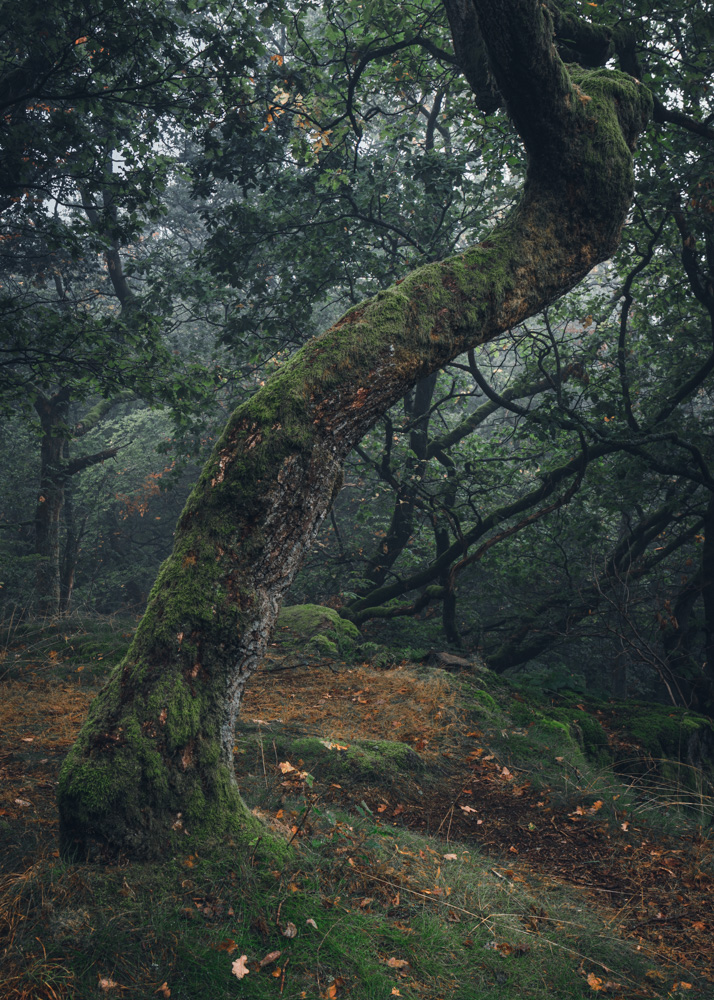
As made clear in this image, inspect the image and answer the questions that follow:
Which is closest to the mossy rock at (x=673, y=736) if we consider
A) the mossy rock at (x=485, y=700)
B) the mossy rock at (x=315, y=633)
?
the mossy rock at (x=485, y=700)

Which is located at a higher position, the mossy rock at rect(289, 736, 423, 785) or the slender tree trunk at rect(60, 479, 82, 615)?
the slender tree trunk at rect(60, 479, 82, 615)

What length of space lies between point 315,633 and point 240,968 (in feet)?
21.4

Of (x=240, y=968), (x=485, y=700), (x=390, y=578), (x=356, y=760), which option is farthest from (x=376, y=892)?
(x=390, y=578)

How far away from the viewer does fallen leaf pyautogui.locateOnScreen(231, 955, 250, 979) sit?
2136mm

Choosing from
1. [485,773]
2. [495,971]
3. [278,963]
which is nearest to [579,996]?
[495,971]

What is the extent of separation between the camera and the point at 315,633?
8656 millimetres

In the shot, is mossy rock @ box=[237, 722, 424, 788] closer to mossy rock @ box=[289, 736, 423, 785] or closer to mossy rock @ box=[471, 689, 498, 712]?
mossy rock @ box=[289, 736, 423, 785]

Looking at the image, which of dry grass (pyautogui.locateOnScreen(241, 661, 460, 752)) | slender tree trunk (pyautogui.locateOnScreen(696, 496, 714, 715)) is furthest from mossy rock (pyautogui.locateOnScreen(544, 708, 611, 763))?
slender tree trunk (pyautogui.locateOnScreen(696, 496, 714, 715))

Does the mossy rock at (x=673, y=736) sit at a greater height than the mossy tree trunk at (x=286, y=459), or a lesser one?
lesser

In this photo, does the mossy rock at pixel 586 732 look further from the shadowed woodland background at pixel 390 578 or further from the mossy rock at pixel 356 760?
the mossy rock at pixel 356 760

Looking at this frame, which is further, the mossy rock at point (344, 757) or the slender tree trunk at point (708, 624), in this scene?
the slender tree trunk at point (708, 624)

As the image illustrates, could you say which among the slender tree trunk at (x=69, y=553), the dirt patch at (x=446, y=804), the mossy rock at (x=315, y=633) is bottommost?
the dirt patch at (x=446, y=804)

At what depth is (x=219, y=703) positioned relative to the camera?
9.53ft

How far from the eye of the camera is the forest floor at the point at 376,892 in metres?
2.19
